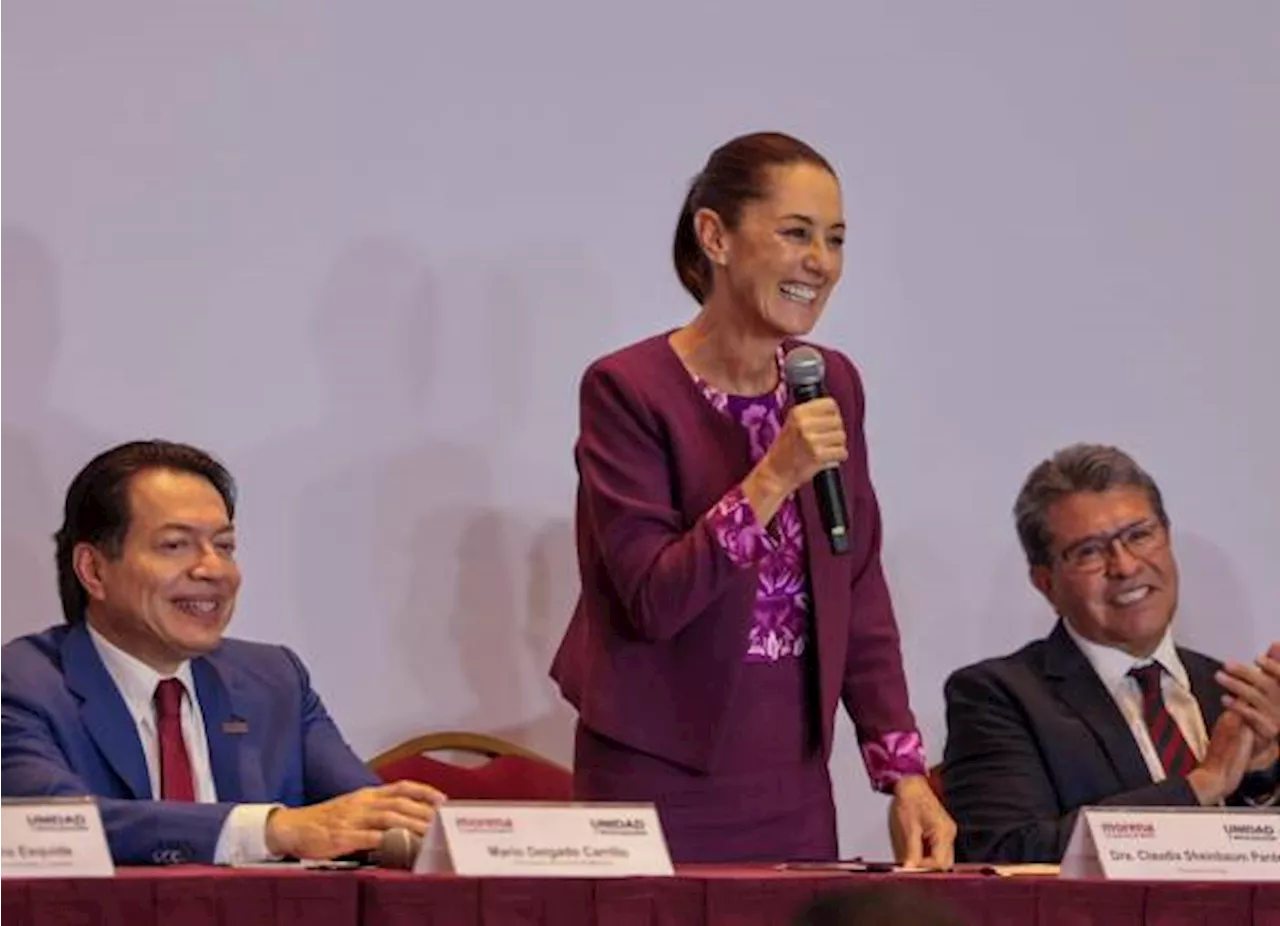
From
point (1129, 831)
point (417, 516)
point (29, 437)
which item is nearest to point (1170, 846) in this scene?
point (1129, 831)

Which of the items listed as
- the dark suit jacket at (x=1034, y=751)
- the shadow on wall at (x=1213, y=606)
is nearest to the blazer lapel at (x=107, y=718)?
the dark suit jacket at (x=1034, y=751)

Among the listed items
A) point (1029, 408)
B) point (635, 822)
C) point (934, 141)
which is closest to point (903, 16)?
point (934, 141)

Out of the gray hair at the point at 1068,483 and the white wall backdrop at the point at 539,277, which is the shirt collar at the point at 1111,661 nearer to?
the gray hair at the point at 1068,483

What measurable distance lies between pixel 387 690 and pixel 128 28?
106 cm

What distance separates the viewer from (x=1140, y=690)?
12.7 feet

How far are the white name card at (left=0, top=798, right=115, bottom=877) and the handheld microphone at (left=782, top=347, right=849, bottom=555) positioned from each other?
3.15 ft

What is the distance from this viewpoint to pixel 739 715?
3.29 meters

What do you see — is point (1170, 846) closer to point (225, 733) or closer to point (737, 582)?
point (737, 582)

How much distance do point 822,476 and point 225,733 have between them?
0.80 m

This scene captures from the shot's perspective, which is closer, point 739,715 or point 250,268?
point 739,715

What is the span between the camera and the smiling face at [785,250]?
11.1 ft

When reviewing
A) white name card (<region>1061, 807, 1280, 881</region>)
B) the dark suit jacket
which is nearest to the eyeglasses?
the dark suit jacket

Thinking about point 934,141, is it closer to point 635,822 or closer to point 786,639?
point 786,639

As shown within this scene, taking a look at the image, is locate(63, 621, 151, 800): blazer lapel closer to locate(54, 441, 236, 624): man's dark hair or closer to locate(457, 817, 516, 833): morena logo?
locate(54, 441, 236, 624): man's dark hair
